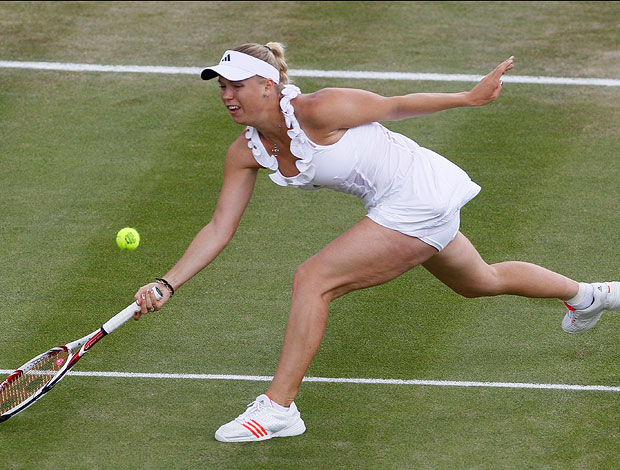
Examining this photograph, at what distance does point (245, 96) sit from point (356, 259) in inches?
41.9

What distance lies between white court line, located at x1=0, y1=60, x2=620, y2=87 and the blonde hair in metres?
5.69

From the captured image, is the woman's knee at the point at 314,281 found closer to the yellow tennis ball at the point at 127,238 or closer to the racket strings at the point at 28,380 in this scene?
the racket strings at the point at 28,380

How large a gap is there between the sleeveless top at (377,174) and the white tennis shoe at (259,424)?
1.18 meters

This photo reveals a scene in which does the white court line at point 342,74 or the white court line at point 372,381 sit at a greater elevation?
the white court line at point 342,74

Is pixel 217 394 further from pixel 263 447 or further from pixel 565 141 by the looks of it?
pixel 565 141

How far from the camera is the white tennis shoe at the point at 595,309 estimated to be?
7.27m

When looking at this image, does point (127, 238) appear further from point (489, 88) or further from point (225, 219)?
point (489, 88)

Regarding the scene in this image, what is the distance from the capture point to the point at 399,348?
745cm

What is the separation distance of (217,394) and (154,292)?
0.87m

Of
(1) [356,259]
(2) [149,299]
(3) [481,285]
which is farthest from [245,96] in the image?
(3) [481,285]

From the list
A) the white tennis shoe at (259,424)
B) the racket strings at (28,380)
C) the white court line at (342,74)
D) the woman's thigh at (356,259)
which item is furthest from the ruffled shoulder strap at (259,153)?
the white court line at (342,74)

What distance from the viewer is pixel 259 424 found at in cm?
636

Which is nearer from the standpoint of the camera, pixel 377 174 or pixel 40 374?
pixel 377 174

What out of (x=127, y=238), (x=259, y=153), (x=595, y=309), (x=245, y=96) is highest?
(x=245, y=96)
